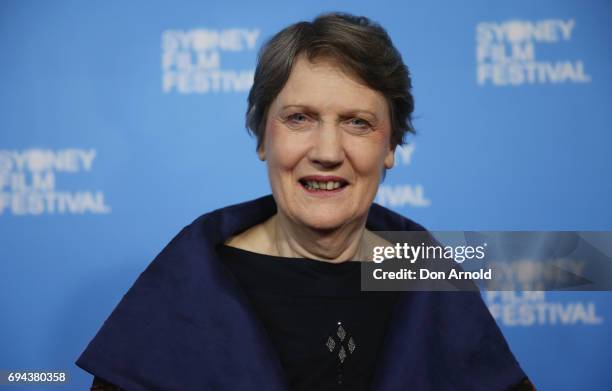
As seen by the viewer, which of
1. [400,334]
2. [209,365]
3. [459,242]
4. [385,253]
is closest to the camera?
[209,365]

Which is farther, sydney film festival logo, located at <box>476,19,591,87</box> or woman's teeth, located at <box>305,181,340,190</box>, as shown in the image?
sydney film festival logo, located at <box>476,19,591,87</box>

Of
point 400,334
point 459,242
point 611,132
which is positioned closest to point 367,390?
point 400,334

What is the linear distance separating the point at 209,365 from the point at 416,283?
486 millimetres

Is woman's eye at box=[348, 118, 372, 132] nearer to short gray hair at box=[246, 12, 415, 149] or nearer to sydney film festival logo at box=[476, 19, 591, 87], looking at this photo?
short gray hair at box=[246, 12, 415, 149]

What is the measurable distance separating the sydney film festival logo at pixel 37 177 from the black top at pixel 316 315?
859 millimetres

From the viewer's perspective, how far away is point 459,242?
1778mm

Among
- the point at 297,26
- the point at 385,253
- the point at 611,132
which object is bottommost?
the point at 385,253

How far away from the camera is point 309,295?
1453mm

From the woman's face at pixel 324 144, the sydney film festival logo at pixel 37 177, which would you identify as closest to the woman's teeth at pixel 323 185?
the woman's face at pixel 324 144

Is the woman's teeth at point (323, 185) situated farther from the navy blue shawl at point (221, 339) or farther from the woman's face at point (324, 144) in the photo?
the navy blue shawl at point (221, 339)

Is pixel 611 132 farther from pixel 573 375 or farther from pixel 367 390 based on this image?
pixel 367 390

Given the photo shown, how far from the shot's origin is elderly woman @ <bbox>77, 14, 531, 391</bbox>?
1.31 m

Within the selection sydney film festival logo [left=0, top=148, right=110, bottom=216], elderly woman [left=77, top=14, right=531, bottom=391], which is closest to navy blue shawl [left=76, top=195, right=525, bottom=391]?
elderly woman [left=77, top=14, right=531, bottom=391]

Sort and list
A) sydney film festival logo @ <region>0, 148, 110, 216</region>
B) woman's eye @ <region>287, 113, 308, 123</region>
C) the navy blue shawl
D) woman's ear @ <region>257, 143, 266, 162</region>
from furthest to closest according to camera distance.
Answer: sydney film festival logo @ <region>0, 148, 110, 216</region>
woman's ear @ <region>257, 143, 266, 162</region>
woman's eye @ <region>287, 113, 308, 123</region>
the navy blue shawl
